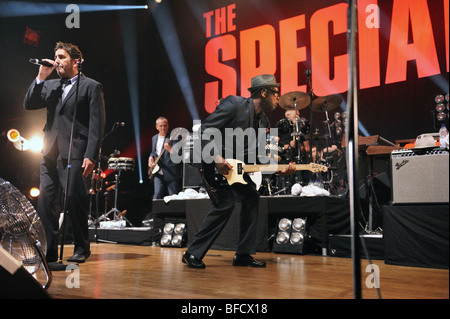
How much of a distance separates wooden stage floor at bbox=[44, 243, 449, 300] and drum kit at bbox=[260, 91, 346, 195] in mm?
2774

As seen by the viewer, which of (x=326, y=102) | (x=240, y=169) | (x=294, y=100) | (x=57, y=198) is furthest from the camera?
(x=294, y=100)

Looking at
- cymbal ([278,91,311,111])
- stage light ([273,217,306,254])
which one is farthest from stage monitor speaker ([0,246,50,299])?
cymbal ([278,91,311,111])

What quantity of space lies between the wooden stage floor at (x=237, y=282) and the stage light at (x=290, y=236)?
1084 mm

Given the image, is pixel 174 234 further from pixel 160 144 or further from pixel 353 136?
pixel 353 136

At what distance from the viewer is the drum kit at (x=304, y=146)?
617 cm

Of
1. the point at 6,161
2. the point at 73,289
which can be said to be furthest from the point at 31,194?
the point at 73,289

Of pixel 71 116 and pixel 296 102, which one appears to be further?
pixel 296 102

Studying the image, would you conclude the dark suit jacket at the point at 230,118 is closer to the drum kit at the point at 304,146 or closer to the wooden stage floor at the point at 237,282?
the wooden stage floor at the point at 237,282

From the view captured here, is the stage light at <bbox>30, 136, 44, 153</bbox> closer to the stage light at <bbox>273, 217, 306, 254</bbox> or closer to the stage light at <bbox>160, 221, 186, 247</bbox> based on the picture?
the stage light at <bbox>160, 221, 186, 247</bbox>

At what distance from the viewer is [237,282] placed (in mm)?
2559

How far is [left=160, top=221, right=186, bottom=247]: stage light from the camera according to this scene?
227 inches

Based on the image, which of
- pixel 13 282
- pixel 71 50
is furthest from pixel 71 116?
pixel 13 282

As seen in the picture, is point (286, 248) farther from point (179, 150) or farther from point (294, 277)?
point (179, 150)

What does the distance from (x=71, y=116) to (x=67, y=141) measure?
0.77 feet
